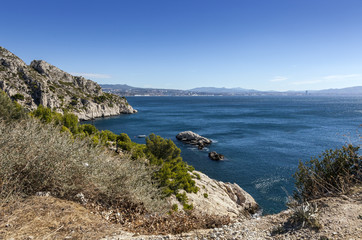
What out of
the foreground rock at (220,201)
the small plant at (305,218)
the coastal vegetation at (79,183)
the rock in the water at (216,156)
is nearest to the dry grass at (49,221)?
the coastal vegetation at (79,183)

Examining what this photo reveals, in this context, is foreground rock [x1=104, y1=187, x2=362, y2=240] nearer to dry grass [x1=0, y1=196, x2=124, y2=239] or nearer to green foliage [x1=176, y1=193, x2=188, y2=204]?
dry grass [x1=0, y1=196, x2=124, y2=239]

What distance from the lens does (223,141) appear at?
5022 centimetres

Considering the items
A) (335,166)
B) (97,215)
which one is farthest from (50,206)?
(335,166)

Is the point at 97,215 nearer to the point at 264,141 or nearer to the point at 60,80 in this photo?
the point at 264,141

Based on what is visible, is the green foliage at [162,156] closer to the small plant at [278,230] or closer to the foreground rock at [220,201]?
the foreground rock at [220,201]

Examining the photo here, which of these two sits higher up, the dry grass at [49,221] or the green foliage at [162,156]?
the dry grass at [49,221]

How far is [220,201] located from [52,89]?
82.2 metres

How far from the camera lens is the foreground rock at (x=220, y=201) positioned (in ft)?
48.0

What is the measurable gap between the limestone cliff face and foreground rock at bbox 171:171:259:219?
213 feet

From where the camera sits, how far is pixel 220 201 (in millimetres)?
17531

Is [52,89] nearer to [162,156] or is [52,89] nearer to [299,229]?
[162,156]

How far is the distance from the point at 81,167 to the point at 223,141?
149 ft

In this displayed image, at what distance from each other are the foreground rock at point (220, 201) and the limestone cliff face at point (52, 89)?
64.8 metres

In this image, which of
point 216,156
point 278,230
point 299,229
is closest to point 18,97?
point 216,156
